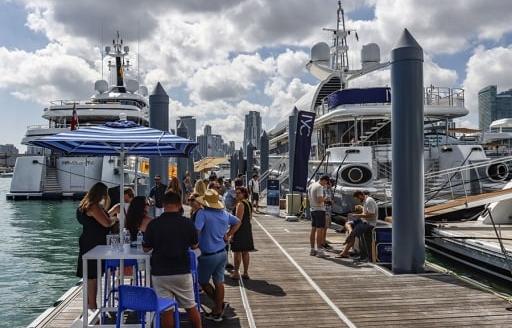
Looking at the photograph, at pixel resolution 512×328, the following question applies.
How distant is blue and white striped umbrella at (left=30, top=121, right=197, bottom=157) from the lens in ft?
18.6

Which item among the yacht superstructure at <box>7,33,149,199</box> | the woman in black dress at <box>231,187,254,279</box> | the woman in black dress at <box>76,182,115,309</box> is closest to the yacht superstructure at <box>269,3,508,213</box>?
the woman in black dress at <box>231,187,254,279</box>

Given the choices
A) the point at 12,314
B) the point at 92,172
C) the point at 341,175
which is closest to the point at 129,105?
the point at 92,172

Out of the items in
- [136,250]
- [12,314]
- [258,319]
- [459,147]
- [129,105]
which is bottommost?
[12,314]

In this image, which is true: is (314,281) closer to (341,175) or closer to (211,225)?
(211,225)

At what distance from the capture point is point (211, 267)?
5973mm

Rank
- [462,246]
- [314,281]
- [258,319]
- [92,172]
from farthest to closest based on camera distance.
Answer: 1. [92,172]
2. [462,246]
3. [314,281]
4. [258,319]

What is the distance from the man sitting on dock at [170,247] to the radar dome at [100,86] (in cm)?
5077

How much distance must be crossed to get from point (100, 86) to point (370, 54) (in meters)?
33.8

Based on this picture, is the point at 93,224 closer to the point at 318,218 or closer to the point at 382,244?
the point at 318,218

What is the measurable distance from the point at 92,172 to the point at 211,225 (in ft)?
114

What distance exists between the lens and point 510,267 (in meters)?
8.40

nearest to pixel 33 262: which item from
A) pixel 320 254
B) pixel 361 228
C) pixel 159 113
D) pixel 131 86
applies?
pixel 159 113

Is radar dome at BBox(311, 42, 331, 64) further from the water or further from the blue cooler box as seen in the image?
the blue cooler box

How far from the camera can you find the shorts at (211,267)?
5.96 meters
